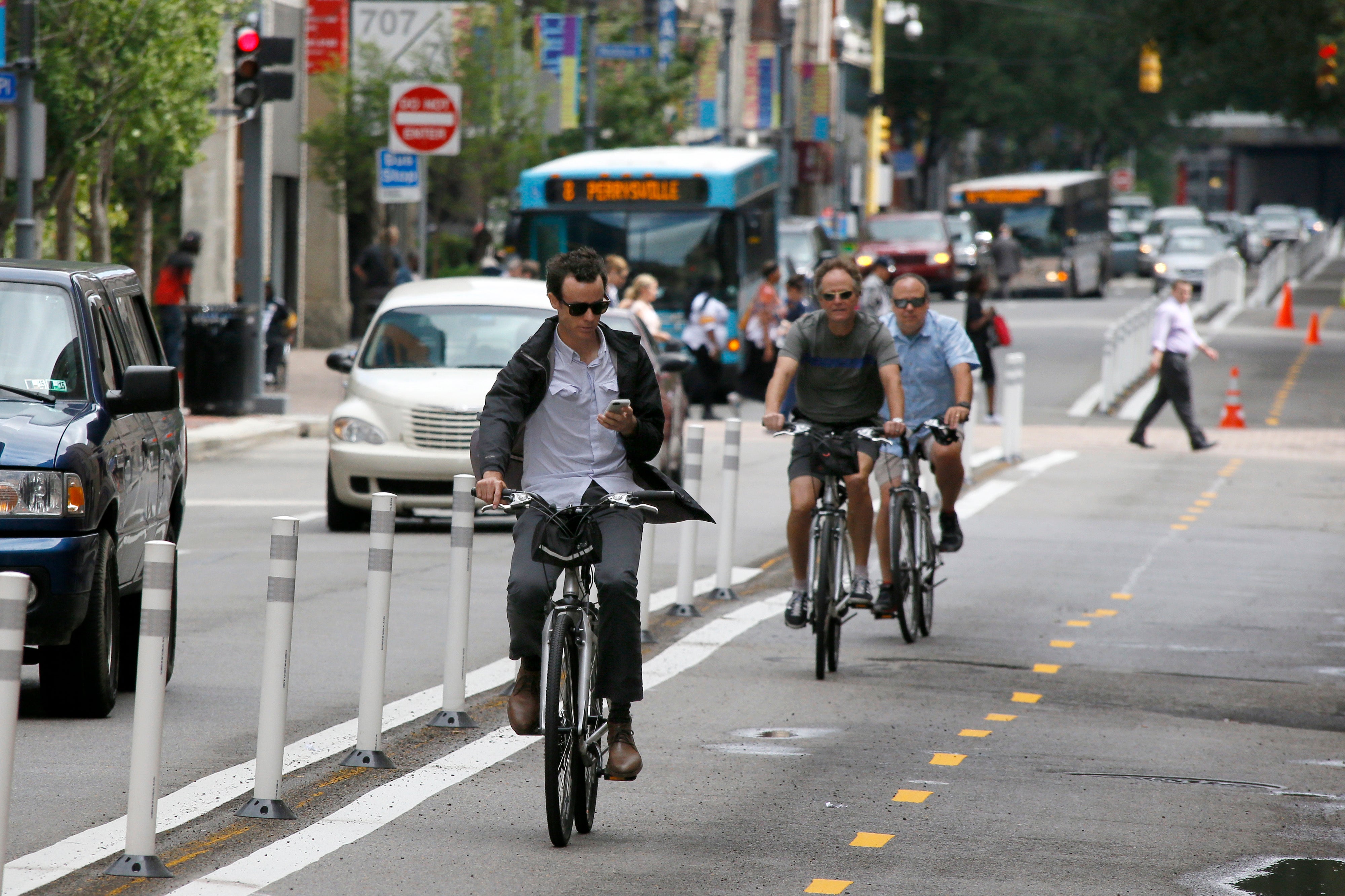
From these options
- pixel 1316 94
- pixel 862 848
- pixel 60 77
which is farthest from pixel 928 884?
pixel 1316 94

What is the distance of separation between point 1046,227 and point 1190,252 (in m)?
5.46

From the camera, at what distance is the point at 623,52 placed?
37188mm

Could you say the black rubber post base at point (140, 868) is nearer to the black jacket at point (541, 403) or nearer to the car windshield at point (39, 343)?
the black jacket at point (541, 403)

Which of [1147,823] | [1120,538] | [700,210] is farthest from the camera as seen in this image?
[700,210]

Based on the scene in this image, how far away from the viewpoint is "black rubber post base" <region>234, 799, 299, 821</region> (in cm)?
652

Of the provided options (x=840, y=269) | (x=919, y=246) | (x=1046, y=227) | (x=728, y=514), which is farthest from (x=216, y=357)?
(x=1046, y=227)

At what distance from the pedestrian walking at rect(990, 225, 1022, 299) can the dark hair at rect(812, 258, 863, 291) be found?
4181 cm

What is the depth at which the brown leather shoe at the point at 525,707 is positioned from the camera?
645cm

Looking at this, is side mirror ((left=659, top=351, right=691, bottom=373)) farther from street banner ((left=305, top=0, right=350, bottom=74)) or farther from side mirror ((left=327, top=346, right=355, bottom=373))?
street banner ((left=305, top=0, right=350, bottom=74))

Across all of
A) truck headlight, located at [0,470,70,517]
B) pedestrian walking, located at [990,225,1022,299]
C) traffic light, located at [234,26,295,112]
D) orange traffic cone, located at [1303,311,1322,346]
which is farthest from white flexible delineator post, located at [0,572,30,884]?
pedestrian walking, located at [990,225,1022,299]

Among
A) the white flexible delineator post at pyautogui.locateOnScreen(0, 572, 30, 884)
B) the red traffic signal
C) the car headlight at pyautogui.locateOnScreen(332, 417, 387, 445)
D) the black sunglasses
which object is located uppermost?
the red traffic signal

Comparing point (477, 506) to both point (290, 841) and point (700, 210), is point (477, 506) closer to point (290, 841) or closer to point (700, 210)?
point (290, 841)

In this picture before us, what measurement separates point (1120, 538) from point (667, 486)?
31.7 feet

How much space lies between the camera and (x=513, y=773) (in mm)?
7410
